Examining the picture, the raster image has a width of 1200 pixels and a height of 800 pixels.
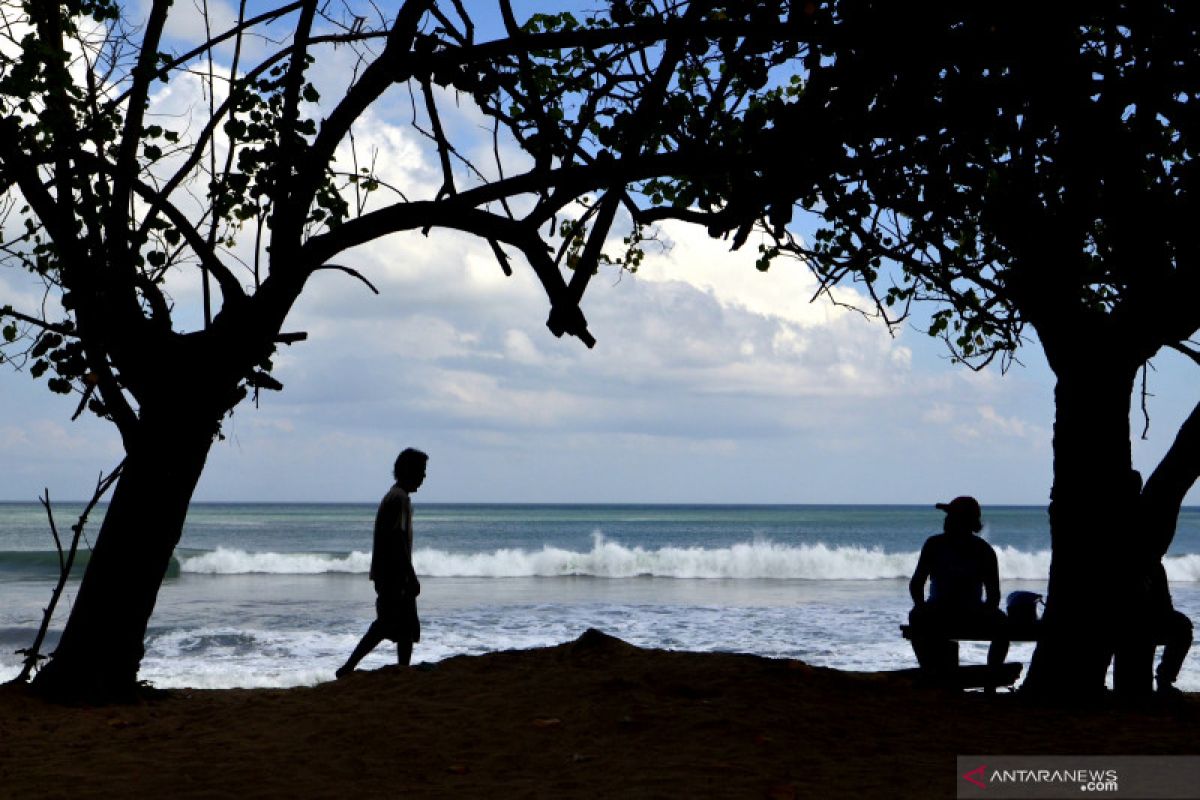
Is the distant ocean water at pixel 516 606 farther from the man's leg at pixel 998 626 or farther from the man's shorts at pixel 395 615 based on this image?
the man's leg at pixel 998 626

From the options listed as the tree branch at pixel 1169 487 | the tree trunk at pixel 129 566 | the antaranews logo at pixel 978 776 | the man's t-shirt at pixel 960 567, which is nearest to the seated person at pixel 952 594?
the man's t-shirt at pixel 960 567

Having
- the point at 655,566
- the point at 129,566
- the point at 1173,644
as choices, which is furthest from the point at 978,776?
the point at 655,566

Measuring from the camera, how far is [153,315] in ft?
28.0

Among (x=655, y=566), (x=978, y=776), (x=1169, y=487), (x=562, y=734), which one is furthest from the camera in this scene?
(x=655, y=566)

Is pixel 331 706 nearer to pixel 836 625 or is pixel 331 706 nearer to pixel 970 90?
pixel 970 90

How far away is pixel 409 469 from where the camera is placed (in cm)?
902

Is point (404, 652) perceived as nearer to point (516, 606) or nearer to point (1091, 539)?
point (1091, 539)

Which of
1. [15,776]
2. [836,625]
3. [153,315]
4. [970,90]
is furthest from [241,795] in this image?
[836,625]

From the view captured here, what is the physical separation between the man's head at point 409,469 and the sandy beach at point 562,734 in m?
1.44

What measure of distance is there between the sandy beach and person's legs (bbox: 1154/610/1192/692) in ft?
1.80

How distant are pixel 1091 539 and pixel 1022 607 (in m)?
0.97

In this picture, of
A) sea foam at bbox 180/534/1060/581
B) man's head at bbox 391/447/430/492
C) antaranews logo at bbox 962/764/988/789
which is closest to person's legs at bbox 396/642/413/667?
man's head at bbox 391/447/430/492

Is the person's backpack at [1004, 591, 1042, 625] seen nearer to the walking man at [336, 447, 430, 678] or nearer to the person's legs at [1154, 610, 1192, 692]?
the person's legs at [1154, 610, 1192, 692]

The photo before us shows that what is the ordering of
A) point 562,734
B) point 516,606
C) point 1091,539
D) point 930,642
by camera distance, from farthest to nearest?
1. point 516,606
2. point 930,642
3. point 1091,539
4. point 562,734
